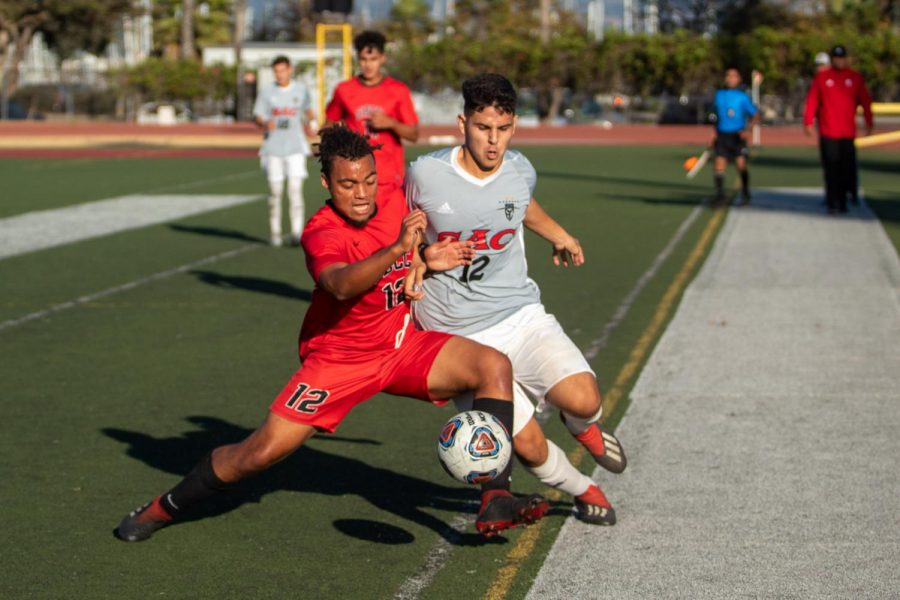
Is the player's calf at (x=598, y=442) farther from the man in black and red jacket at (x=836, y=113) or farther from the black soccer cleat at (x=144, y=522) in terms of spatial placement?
the man in black and red jacket at (x=836, y=113)

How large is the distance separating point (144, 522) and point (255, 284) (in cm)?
809

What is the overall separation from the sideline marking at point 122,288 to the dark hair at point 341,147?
6.82m

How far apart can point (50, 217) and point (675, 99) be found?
39.4 metres

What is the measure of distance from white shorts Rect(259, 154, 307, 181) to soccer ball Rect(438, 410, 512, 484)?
35.6 ft

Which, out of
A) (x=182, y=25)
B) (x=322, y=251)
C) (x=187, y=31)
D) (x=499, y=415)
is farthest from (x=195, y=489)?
(x=182, y=25)

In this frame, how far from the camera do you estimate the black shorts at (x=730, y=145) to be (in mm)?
21719

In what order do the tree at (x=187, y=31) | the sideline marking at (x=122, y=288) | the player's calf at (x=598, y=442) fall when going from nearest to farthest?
the player's calf at (x=598, y=442) < the sideline marking at (x=122, y=288) < the tree at (x=187, y=31)

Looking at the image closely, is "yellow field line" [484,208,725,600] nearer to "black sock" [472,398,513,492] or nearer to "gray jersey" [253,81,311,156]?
"black sock" [472,398,513,492]

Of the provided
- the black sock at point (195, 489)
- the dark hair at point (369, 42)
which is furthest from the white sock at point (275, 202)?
the black sock at point (195, 489)

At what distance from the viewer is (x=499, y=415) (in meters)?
5.73

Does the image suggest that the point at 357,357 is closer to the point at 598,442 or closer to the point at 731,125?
the point at 598,442

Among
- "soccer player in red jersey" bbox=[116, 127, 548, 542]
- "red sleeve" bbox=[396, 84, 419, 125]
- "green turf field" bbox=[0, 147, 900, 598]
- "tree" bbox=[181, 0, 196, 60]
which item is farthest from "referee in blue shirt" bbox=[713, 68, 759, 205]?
"tree" bbox=[181, 0, 196, 60]

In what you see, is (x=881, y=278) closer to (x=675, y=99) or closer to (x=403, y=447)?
(x=403, y=447)

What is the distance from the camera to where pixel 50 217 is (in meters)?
21.1
